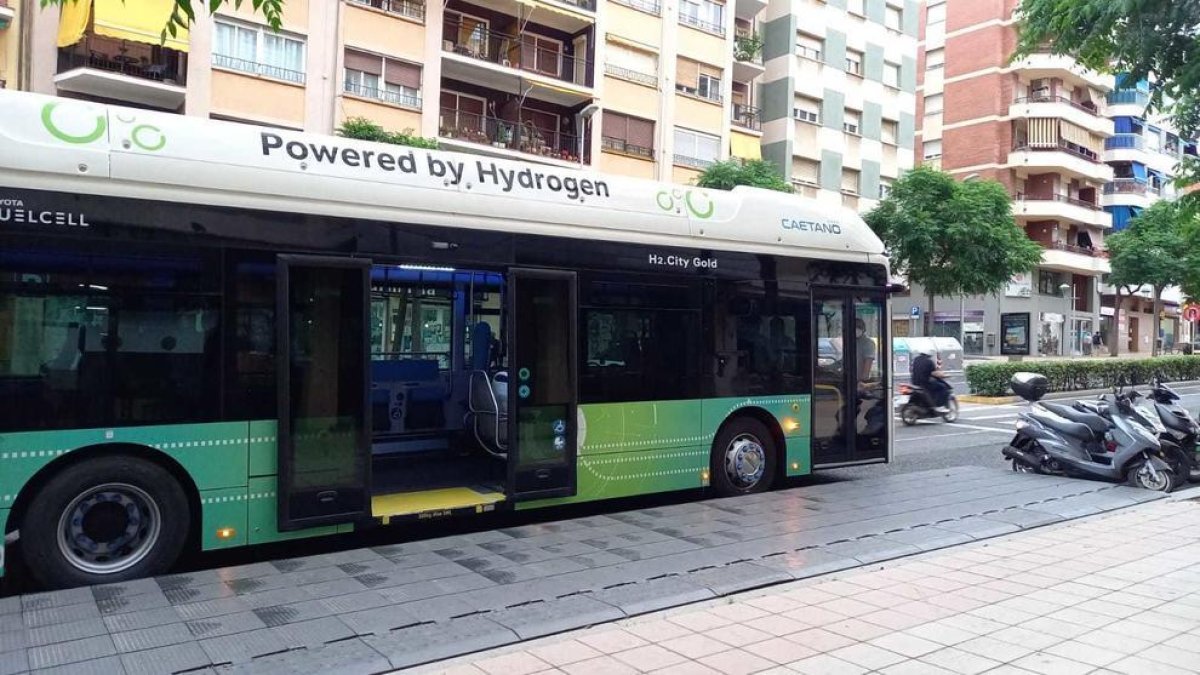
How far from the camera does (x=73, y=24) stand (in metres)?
19.6

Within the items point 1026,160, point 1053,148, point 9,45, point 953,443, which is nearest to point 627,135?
point 9,45

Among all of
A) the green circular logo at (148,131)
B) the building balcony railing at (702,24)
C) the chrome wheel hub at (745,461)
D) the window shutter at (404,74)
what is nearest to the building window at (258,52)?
the window shutter at (404,74)

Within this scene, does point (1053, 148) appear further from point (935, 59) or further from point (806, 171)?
point (806, 171)

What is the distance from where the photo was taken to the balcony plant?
1432 inches

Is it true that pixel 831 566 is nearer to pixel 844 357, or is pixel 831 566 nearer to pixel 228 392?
pixel 844 357

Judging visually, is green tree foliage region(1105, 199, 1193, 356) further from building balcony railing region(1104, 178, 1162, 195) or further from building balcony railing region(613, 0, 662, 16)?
building balcony railing region(613, 0, 662, 16)

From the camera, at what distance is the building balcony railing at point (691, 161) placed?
32438 millimetres

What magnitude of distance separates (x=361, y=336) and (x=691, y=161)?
91.4 feet

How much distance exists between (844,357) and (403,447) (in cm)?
482

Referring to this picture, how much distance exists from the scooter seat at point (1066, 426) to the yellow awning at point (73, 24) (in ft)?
67.6

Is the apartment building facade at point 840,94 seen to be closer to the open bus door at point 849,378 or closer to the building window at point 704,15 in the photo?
the building window at point 704,15

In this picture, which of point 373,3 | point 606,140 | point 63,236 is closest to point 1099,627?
point 63,236

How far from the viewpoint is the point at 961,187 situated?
2864cm

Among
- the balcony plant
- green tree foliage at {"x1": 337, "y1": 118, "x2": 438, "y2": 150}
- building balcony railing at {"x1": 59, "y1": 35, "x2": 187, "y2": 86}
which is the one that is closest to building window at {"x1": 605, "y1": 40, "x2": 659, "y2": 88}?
the balcony plant
